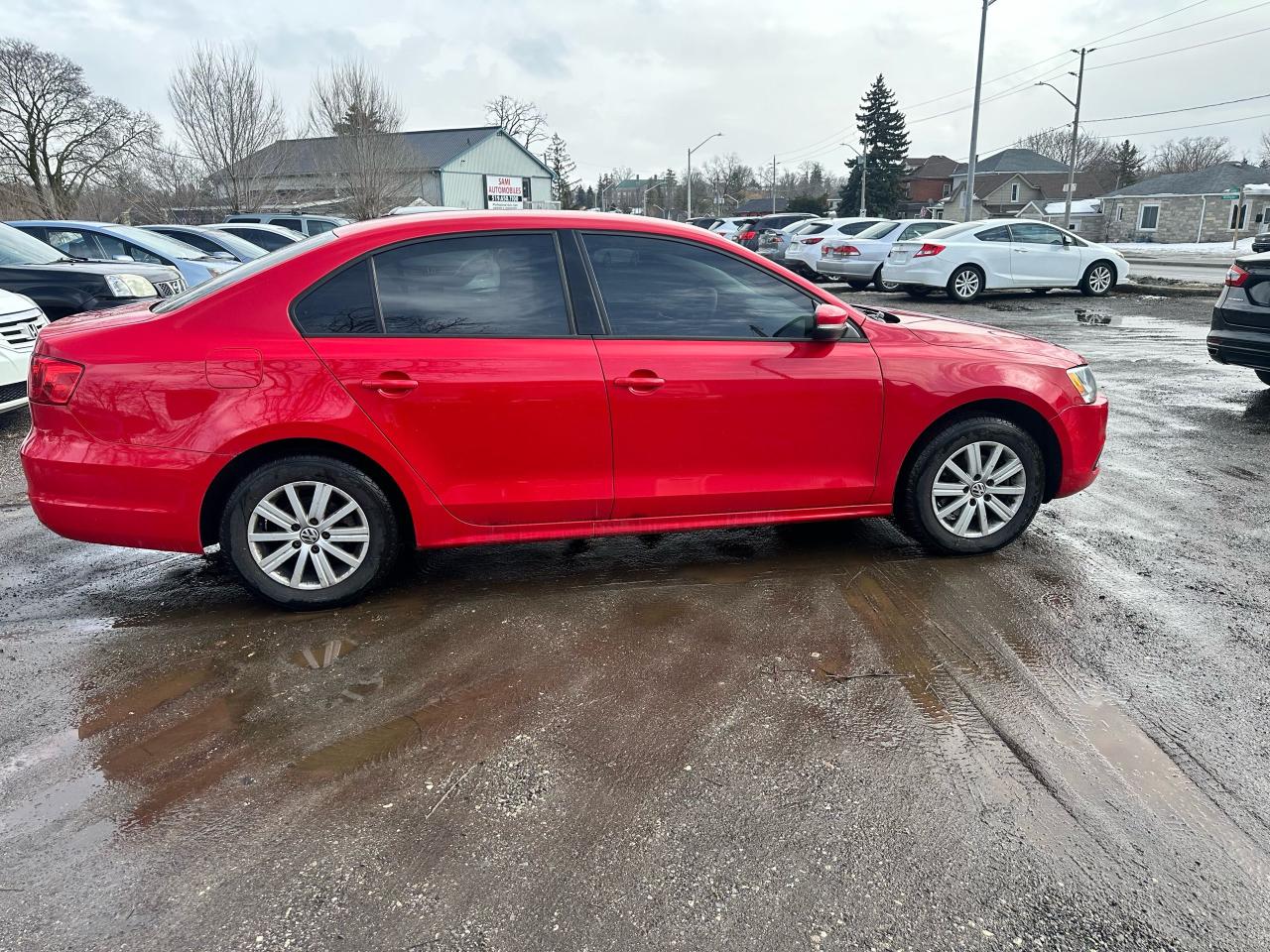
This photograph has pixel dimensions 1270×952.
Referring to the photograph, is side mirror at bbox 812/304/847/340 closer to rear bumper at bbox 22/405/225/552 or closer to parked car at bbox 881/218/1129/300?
rear bumper at bbox 22/405/225/552

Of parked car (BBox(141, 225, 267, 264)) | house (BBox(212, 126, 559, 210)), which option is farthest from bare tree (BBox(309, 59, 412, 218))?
parked car (BBox(141, 225, 267, 264))

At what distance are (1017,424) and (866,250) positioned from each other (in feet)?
48.0

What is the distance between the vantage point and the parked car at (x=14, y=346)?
684cm

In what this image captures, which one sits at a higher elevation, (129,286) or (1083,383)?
(129,286)

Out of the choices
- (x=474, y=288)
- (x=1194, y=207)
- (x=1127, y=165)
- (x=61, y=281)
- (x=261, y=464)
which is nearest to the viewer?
(x=261, y=464)

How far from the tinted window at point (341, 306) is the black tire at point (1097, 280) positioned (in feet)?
54.9

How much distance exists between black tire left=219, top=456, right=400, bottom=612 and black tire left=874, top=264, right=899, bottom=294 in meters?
14.6

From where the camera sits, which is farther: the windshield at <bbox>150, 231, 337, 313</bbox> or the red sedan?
the windshield at <bbox>150, 231, 337, 313</bbox>

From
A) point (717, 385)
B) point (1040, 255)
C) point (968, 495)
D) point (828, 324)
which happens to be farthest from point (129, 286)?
point (1040, 255)

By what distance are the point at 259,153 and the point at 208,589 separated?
3148 cm

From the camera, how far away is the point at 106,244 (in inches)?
468

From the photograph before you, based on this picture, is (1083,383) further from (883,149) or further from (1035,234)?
(883,149)

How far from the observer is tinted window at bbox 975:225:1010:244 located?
16.2 meters

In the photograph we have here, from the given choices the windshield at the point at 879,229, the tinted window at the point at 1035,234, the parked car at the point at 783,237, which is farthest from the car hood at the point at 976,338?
the parked car at the point at 783,237
